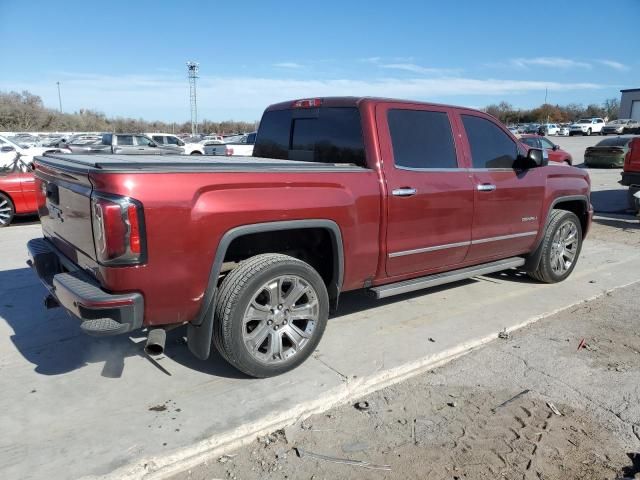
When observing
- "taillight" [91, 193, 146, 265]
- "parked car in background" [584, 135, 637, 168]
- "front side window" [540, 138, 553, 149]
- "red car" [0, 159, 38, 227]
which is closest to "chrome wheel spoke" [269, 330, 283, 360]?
"taillight" [91, 193, 146, 265]

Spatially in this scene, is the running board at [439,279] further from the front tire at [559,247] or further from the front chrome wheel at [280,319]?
the front chrome wheel at [280,319]

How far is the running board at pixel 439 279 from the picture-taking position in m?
4.09

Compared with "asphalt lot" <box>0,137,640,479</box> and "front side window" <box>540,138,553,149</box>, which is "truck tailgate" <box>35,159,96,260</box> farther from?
"front side window" <box>540,138,553,149</box>

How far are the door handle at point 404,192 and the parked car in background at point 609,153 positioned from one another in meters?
21.5

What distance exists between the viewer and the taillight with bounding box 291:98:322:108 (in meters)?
4.42

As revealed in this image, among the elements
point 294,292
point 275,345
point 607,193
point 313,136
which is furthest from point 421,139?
point 607,193

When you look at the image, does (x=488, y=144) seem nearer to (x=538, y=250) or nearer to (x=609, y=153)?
(x=538, y=250)

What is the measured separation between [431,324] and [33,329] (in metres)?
3.47

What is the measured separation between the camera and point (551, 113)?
88938mm

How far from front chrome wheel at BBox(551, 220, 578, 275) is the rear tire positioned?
9.02 m

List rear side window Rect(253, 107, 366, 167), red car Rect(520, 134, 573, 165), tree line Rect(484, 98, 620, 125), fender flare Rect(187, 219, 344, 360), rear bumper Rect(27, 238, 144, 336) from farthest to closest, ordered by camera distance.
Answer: tree line Rect(484, 98, 620, 125), red car Rect(520, 134, 573, 165), rear side window Rect(253, 107, 366, 167), fender flare Rect(187, 219, 344, 360), rear bumper Rect(27, 238, 144, 336)

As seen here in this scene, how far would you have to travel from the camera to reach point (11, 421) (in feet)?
9.75

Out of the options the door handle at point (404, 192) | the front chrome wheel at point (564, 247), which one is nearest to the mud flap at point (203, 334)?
the door handle at point (404, 192)

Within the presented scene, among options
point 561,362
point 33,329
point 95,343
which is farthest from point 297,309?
point 33,329
